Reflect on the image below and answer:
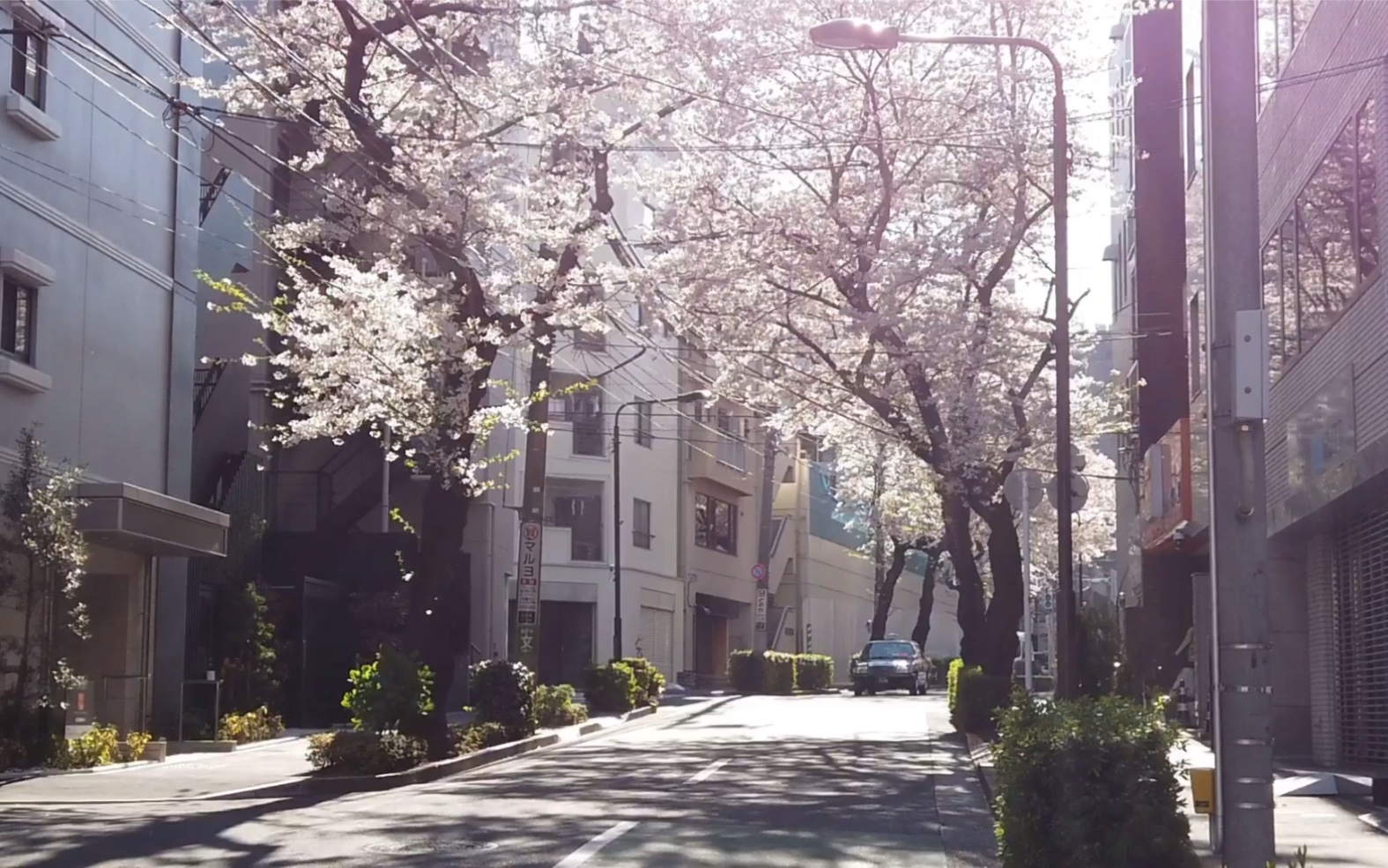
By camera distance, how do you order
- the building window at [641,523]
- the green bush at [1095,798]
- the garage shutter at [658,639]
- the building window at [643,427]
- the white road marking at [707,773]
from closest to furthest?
1. the green bush at [1095,798]
2. the white road marking at [707,773]
3. the building window at [643,427]
4. the building window at [641,523]
5. the garage shutter at [658,639]

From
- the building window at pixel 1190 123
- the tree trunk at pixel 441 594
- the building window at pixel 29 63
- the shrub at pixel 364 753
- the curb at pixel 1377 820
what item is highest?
the building window at pixel 1190 123

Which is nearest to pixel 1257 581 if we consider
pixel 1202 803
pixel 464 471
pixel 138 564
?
pixel 1202 803

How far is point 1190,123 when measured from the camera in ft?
88.8

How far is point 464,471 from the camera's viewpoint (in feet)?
66.3

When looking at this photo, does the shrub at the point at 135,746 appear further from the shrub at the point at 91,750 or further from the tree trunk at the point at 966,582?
the tree trunk at the point at 966,582

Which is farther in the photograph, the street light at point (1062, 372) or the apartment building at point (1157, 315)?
the apartment building at point (1157, 315)

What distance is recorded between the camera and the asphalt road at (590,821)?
37.8 feet

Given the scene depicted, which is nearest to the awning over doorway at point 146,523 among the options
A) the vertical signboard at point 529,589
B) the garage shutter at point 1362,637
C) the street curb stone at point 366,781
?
the street curb stone at point 366,781

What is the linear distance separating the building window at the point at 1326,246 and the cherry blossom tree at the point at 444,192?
8232 mm

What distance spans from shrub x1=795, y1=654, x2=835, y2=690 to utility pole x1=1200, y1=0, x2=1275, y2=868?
4884cm

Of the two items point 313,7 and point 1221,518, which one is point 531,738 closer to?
point 313,7

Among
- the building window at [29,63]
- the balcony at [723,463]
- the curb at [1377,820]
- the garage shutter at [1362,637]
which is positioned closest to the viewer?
the curb at [1377,820]

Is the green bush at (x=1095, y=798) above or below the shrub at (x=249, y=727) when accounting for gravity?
above

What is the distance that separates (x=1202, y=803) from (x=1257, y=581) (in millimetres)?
2524
